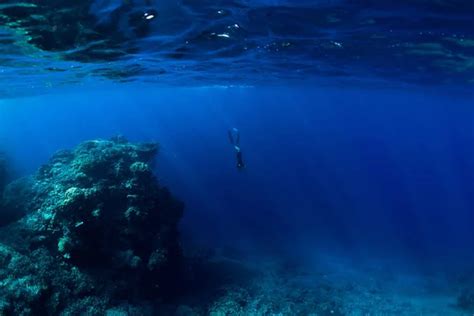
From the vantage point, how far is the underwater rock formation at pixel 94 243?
12039 millimetres

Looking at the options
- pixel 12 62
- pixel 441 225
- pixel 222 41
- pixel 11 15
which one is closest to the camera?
pixel 11 15

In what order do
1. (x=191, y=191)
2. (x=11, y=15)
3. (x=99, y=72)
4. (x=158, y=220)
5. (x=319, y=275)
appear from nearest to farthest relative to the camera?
(x=11, y=15)
(x=158, y=220)
(x=319, y=275)
(x=99, y=72)
(x=191, y=191)

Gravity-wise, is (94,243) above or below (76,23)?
below

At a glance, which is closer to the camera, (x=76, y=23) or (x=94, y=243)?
(x=76, y=23)

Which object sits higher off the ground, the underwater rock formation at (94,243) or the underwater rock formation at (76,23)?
the underwater rock formation at (76,23)

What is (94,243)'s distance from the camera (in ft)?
46.1

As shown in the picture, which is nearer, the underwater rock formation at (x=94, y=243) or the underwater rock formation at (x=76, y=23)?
the underwater rock formation at (x=76, y=23)

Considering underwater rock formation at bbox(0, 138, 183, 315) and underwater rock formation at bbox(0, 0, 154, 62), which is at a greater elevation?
underwater rock formation at bbox(0, 0, 154, 62)

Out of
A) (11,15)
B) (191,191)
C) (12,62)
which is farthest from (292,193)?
(11,15)

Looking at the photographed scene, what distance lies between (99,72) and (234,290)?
19219mm

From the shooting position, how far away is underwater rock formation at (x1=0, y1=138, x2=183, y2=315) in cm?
1204

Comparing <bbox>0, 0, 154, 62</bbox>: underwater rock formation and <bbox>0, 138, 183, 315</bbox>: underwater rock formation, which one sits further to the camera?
<bbox>0, 138, 183, 315</bbox>: underwater rock formation

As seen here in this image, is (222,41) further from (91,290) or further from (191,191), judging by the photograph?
(191,191)

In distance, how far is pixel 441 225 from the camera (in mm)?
65812
